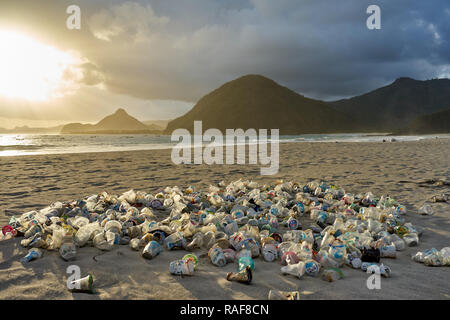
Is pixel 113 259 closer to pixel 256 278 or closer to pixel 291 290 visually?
pixel 256 278

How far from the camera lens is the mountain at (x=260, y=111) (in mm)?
124312

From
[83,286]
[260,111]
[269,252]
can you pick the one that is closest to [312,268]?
[269,252]

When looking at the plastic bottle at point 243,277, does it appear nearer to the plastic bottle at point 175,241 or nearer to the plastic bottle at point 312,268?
the plastic bottle at point 312,268

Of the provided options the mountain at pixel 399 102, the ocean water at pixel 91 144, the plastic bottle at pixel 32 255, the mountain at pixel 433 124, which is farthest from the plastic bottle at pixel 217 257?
the mountain at pixel 399 102

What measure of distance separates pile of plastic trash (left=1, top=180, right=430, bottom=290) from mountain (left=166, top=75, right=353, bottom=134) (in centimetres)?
11477

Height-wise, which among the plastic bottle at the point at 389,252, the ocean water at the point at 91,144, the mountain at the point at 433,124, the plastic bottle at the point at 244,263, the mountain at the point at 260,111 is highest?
the mountain at the point at 260,111

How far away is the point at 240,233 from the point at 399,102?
199128 mm

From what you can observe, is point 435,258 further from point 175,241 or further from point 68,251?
point 68,251

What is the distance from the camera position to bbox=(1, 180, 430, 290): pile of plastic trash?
242cm

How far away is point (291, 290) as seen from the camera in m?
2.00

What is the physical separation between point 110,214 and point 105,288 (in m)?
1.79

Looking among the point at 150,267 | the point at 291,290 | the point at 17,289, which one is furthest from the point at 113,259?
the point at 291,290

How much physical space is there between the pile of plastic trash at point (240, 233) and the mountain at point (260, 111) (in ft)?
377

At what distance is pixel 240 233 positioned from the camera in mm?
2816
